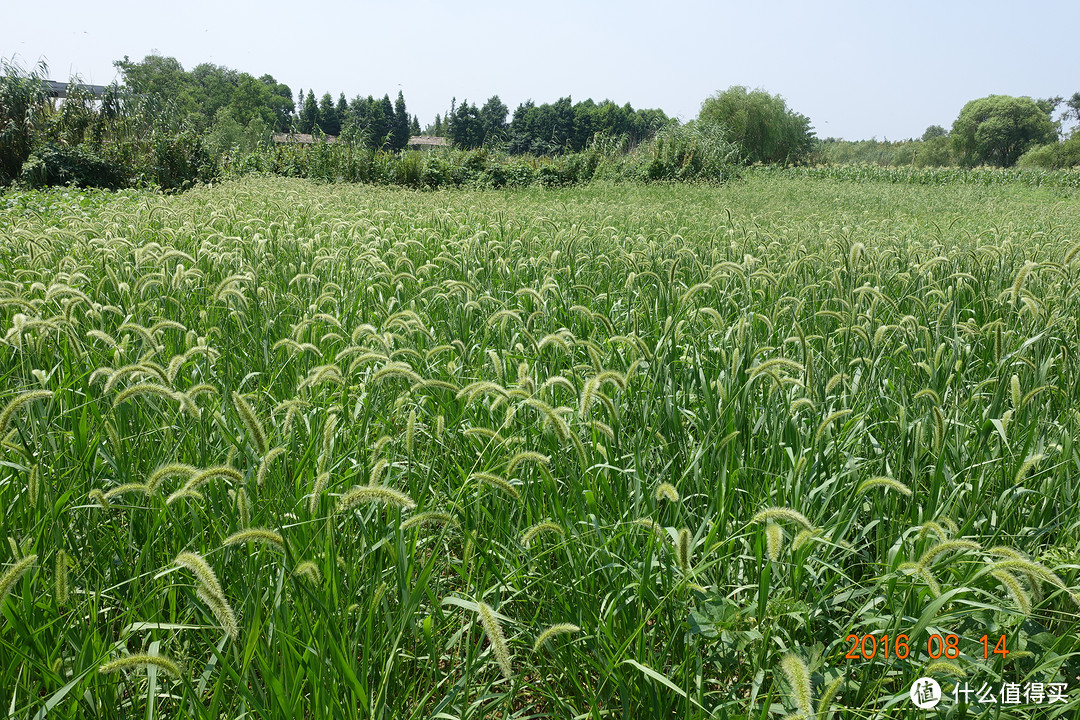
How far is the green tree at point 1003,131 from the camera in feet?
249

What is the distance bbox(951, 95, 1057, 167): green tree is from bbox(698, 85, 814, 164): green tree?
151ft

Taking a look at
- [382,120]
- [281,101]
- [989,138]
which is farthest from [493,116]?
[989,138]

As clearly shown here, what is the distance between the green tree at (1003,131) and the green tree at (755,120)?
46.0m

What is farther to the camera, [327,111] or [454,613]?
[327,111]

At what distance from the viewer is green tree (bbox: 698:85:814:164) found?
44.2 metres

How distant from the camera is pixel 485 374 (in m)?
2.88

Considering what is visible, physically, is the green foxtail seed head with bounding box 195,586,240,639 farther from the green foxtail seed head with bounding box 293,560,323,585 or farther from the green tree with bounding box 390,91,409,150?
the green tree with bounding box 390,91,409,150

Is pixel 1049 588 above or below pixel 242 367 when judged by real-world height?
below

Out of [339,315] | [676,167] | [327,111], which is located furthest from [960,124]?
[339,315]

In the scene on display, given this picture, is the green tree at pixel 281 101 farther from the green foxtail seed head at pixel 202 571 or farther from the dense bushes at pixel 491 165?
the green foxtail seed head at pixel 202 571

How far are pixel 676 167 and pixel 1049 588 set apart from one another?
846 inches

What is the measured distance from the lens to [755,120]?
44438mm

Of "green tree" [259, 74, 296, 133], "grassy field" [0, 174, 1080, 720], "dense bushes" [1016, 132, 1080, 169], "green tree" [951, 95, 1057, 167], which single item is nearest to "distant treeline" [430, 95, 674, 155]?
"green tree" [259, 74, 296, 133]

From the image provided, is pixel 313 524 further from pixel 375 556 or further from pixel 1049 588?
pixel 1049 588
